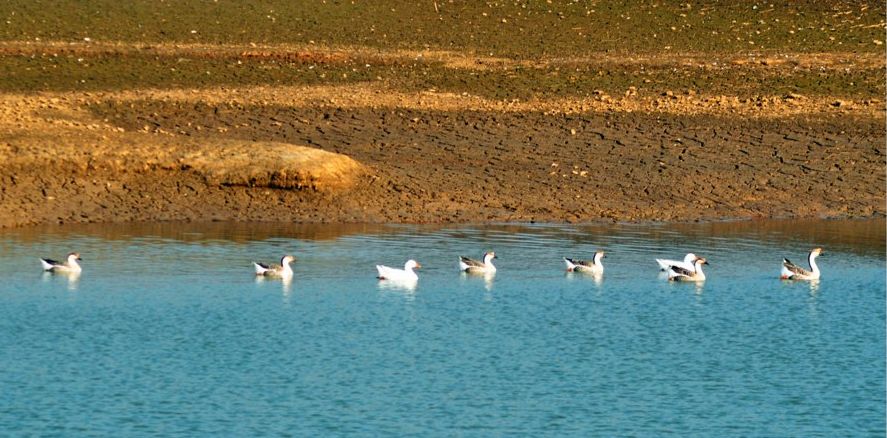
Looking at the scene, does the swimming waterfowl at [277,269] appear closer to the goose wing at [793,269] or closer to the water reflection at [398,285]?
the water reflection at [398,285]

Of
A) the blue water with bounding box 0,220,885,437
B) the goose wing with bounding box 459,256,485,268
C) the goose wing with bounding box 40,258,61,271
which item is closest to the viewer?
the blue water with bounding box 0,220,885,437

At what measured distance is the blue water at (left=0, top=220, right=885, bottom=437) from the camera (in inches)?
750

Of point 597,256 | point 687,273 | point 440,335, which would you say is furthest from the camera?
point 597,256

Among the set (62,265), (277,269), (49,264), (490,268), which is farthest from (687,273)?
(49,264)

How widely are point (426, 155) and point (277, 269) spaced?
29.7 feet

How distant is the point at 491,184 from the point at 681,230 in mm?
4137

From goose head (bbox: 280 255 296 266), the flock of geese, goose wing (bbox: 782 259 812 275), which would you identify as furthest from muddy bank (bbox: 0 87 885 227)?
goose wing (bbox: 782 259 812 275)

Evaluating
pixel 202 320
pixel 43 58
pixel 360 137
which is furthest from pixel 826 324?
pixel 43 58

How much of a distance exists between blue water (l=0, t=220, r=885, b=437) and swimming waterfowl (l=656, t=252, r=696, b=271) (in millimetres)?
388

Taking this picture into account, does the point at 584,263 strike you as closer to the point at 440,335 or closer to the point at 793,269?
the point at 793,269

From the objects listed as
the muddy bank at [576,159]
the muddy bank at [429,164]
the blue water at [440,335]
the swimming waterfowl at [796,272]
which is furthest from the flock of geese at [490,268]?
the muddy bank at [576,159]

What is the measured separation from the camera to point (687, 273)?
27.7 meters

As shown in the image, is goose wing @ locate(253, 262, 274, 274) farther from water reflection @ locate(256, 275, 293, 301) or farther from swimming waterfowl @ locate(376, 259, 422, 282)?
swimming waterfowl @ locate(376, 259, 422, 282)

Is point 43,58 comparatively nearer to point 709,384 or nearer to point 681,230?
point 681,230
